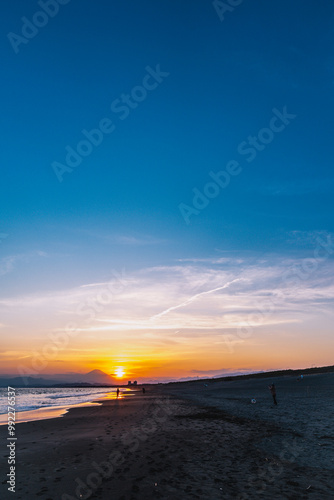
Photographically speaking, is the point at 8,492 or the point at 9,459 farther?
the point at 9,459

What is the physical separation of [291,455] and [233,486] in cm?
457

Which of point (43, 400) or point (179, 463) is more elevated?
point (179, 463)

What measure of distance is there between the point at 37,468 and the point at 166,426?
10.7 metres

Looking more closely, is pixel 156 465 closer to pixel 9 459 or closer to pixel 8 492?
pixel 8 492

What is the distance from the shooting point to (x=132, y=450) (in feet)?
Result: 44.9

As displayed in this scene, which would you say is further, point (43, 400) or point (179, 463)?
point (43, 400)

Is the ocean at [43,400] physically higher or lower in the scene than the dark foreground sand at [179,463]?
lower

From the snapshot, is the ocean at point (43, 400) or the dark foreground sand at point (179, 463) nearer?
the dark foreground sand at point (179, 463)

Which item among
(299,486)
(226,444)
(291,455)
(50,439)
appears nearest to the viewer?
(299,486)

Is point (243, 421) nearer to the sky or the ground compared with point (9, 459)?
nearer to the ground

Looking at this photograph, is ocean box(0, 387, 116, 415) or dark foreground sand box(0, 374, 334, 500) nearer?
dark foreground sand box(0, 374, 334, 500)

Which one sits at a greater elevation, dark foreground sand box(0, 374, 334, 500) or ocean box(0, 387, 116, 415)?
dark foreground sand box(0, 374, 334, 500)

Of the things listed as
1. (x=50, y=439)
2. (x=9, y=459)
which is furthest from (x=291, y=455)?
(x=50, y=439)

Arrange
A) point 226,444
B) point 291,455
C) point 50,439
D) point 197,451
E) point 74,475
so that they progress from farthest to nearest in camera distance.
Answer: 1. point 50,439
2. point 226,444
3. point 197,451
4. point 291,455
5. point 74,475
